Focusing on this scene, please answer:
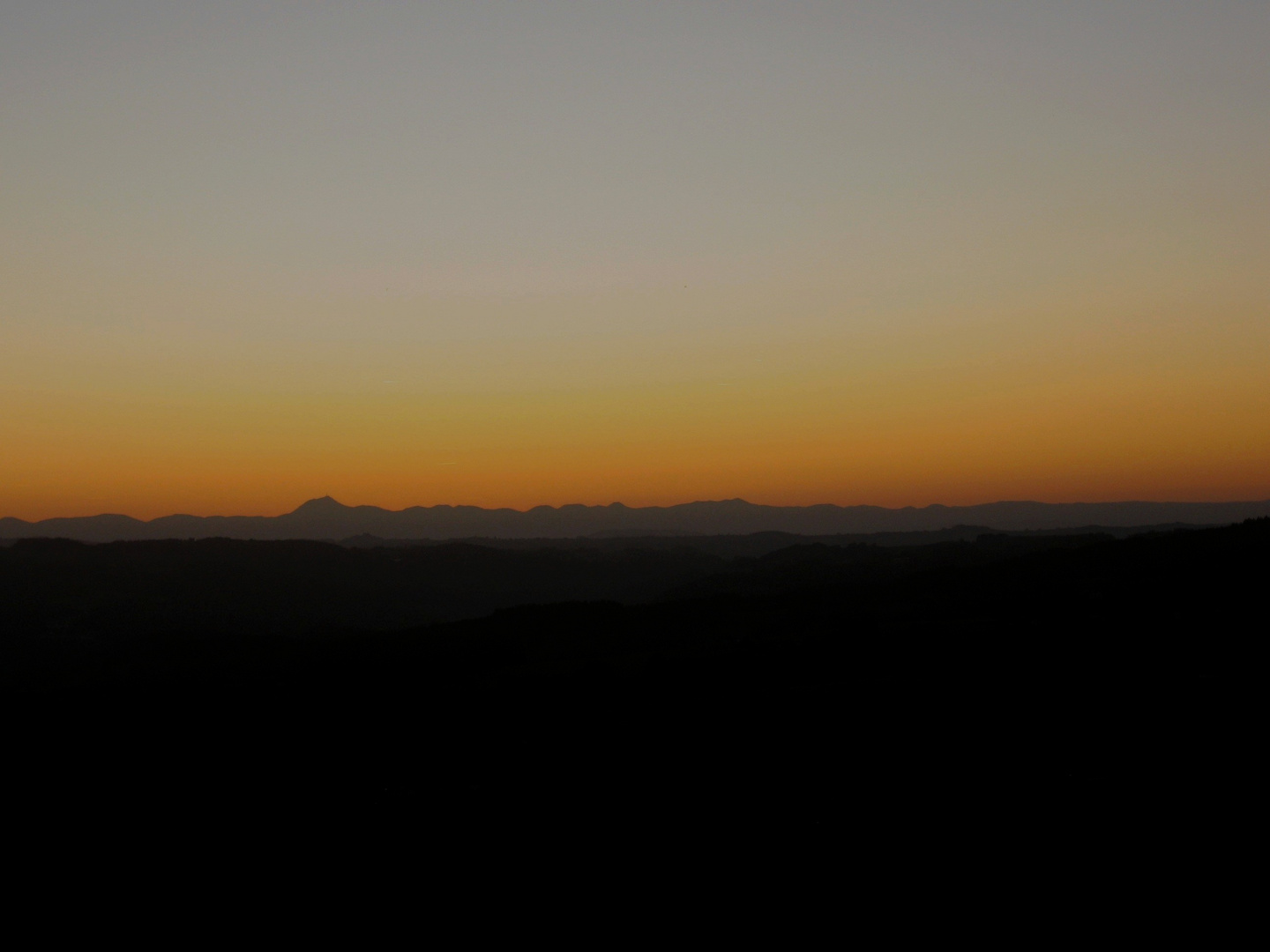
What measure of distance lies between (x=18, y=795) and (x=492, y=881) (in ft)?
47.6

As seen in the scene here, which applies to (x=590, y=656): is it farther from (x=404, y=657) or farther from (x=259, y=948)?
(x=259, y=948)

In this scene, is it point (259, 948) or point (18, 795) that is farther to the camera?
point (18, 795)

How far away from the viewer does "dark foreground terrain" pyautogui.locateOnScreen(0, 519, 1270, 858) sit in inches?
583

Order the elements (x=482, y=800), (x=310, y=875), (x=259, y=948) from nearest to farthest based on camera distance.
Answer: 1. (x=259, y=948)
2. (x=310, y=875)
3. (x=482, y=800)

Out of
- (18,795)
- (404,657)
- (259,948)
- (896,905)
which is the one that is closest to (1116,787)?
(896,905)

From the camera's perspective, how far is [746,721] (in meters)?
20.7

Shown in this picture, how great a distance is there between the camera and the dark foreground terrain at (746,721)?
1482 cm

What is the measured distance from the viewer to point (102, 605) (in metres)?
81.1

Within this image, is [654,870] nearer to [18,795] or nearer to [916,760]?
[916,760]

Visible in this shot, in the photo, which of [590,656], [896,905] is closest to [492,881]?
[896,905]

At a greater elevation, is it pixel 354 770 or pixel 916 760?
pixel 916 760

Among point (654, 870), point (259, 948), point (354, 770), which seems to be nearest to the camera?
point (259, 948)

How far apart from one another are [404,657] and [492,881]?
32426mm

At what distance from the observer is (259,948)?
12422 mm
